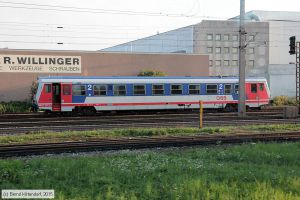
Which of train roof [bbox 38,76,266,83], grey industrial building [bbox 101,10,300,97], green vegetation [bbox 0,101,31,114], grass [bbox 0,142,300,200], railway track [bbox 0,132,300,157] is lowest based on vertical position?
railway track [bbox 0,132,300,157]

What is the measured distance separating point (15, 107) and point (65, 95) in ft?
31.8

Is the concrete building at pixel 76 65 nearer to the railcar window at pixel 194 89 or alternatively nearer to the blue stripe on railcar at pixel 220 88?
the railcar window at pixel 194 89

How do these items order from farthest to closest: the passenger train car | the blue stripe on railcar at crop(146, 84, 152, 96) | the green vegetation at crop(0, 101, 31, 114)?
the green vegetation at crop(0, 101, 31, 114) → the blue stripe on railcar at crop(146, 84, 152, 96) → the passenger train car

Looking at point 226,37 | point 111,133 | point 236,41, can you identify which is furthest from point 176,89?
point 236,41

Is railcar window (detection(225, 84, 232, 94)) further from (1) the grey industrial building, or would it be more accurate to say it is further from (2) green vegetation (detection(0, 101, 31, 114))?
(1) the grey industrial building

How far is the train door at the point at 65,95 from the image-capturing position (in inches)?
1211

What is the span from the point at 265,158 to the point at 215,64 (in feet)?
258

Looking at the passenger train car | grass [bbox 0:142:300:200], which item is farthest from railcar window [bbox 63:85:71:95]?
grass [bbox 0:142:300:200]

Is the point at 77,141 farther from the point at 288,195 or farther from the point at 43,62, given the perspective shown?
the point at 43,62

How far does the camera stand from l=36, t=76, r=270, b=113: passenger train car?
101 ft

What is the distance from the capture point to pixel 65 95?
30.8 m

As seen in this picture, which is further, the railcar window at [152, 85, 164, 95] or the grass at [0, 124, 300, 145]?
the railcar window at [152, 85, 164, 95]

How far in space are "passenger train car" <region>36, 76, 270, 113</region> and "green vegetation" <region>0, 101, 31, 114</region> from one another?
316 inches

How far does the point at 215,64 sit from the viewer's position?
292ft
